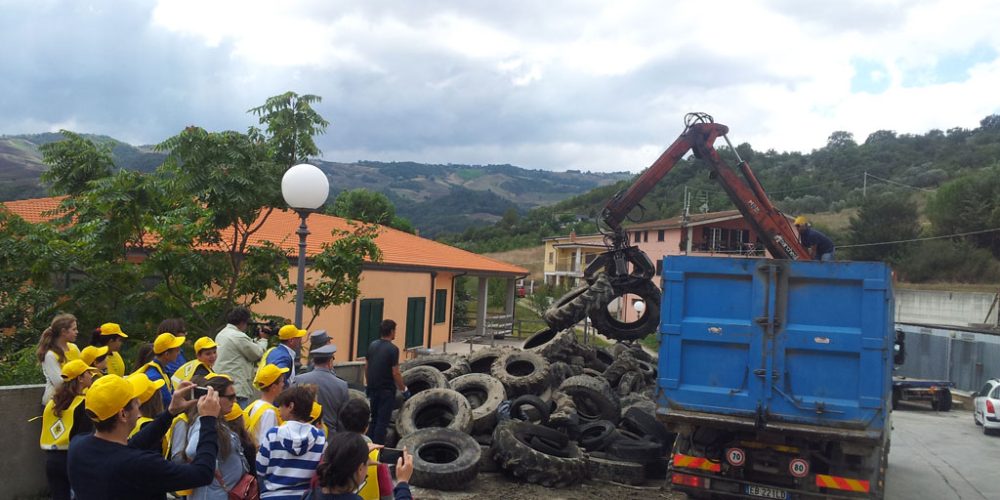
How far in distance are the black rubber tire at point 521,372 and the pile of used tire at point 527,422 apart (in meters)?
0.02

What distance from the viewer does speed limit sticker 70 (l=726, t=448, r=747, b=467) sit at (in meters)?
7.18

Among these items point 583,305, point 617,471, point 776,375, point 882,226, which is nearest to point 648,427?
point 617,471

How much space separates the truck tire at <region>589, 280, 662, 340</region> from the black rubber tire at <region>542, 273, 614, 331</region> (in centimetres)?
17

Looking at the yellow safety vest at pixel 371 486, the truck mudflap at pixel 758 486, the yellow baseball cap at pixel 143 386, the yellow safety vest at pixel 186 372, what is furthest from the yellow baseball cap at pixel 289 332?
the truck mudflap at pixel 758 486

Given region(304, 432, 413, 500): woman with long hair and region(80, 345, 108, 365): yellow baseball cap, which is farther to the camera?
region(80, 345, 108, 365): yellow baseball cap

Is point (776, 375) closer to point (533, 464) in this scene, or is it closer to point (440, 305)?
point (533, 464)

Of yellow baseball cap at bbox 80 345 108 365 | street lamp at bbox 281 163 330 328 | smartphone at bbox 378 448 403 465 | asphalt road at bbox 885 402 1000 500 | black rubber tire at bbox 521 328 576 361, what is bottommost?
asphalt road at bbox 885 402 1000 500

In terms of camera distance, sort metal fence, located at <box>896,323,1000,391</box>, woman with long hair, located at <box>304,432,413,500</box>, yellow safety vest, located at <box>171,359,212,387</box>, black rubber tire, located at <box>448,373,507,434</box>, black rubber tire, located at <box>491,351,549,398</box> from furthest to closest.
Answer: metal fence, located at <box>896,323,1000,391</box> < black rubber tire, located at <box>491,351,549,398</box> < black rubber tire, located at <box>448,373,507,434</box> < yellow safety vest, located at <box>171,359,212,387</box> < woman with long hair, located at <box>304,432,413,500</box>

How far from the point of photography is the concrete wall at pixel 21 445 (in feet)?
20.6

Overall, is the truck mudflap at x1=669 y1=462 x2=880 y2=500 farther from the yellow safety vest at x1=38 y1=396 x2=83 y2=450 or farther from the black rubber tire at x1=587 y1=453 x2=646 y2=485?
the yellow safety vest at x1=38 y1=396 x2=83 y2=450

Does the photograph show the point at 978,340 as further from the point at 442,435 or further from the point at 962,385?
the point at 442,435

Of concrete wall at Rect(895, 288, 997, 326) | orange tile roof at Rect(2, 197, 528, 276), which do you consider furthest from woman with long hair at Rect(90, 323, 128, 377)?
concrete wall at Rect(895, 288, 997, 326)

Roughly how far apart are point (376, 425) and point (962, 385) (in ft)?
83.2

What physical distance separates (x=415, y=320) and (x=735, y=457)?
1543 cm
